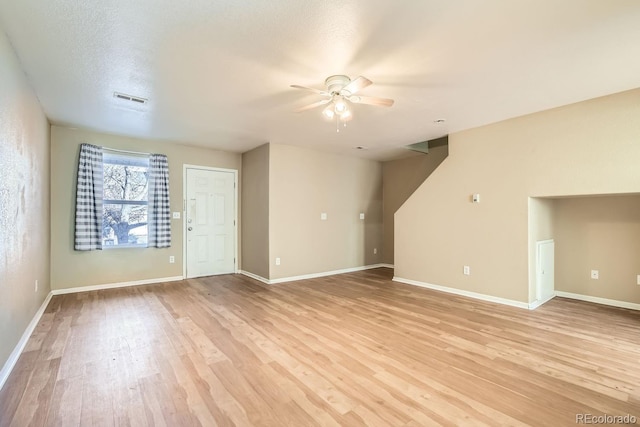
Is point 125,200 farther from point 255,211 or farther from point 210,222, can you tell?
point 255,211

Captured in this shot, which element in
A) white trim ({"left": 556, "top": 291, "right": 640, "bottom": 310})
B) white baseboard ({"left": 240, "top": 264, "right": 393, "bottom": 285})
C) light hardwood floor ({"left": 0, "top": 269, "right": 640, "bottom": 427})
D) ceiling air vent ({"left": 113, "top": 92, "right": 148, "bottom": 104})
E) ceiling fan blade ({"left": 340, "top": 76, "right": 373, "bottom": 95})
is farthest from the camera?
white baseboard ({"left": 240, "top": 264, "right": 393, "bottom": 285})

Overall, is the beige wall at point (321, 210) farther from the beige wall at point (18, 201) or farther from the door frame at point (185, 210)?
the beige wall at point (18, 201)

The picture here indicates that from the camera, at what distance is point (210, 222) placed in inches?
230

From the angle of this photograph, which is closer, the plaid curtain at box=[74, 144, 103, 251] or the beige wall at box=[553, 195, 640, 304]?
the beige wall at box=[553, 195, 640, 304]

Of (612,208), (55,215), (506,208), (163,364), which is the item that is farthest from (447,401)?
(55,215)

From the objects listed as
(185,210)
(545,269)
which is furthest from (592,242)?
(185,210)

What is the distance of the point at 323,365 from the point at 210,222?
422 cm

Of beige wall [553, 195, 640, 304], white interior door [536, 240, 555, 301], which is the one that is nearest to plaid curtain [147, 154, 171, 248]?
white interior door [536, 240, 555, 301]

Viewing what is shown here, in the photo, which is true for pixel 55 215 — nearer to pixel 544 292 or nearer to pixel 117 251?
pixel 117 251

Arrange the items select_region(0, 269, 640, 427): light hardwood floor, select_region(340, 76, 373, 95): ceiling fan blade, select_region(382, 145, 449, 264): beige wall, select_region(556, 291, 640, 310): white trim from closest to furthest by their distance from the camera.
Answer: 1. select_region(0, 269, 640, 427): light hardwood floor
2. select_region(340, 76, 373, 95): ceiling fan blade
3. select_region(556, 291, 640, 310): white trim
4. select_region(382, 145, 449, 264): beige wall

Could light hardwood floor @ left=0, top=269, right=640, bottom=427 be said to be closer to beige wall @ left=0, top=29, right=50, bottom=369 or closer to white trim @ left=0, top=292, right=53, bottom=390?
white trim @ left=0, top=292, right=53, bottom=390

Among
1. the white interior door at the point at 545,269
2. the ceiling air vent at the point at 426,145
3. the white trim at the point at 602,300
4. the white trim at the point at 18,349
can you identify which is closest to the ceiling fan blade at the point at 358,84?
the ceiling air vent at the point at 426,145

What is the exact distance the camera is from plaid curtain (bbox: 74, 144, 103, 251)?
4531 millimetres

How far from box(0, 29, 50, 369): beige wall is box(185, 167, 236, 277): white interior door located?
2.15m
